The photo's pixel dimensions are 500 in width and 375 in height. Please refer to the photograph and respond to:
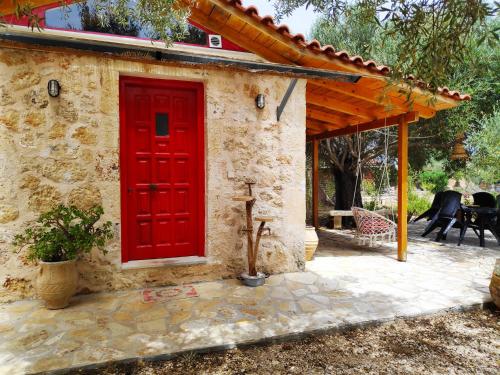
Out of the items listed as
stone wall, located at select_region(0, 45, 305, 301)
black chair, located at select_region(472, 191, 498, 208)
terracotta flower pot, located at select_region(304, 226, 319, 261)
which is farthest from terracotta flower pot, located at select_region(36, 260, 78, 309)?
black chair, located at select_region(472, 191, 498, 208)

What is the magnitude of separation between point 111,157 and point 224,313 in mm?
2159

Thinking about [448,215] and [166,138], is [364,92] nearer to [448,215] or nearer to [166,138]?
[166,138]

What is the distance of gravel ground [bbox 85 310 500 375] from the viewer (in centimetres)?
246

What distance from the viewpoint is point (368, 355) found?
2682mm

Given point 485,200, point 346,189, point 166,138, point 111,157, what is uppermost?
point 166,138

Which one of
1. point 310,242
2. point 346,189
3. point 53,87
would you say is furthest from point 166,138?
point 346,189

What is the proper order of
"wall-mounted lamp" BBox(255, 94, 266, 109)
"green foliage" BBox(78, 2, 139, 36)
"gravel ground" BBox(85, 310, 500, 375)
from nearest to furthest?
"gravel ground" BBox(85, 310, 500, 375) < "green foliage" BBox(78, 2, 139, 36) < "wall-mounted lamp" BBox(255, 94, 266, 109)

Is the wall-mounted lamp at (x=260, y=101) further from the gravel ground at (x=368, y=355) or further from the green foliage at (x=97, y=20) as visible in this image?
the gravel ground at (x=368, y=355)

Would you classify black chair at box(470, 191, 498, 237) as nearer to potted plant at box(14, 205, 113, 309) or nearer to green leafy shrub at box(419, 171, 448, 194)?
green leafy shrub at box(419, 171, 448, 194)

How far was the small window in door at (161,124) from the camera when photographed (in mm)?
4168

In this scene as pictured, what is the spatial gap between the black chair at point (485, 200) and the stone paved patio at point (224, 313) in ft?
9.76

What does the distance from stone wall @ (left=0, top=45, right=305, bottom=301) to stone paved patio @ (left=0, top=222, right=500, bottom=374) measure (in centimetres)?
33

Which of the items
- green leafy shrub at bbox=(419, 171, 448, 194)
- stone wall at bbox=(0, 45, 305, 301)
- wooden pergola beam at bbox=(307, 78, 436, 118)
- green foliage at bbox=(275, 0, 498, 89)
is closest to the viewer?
green foliage at bbox=(275, 0, 498, 89)

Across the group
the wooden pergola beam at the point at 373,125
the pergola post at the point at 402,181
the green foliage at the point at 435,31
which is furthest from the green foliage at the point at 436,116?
the green foliage at the point at 435,31
